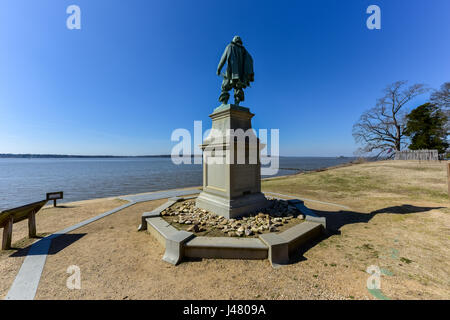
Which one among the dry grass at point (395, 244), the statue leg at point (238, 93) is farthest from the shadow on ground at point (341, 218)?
the statue leg at point (238, 93)

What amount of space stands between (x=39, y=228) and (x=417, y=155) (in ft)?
136

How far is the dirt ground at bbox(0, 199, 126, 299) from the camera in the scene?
139 inches

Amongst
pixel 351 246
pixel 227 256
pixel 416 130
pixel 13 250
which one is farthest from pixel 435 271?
pixel 416 130

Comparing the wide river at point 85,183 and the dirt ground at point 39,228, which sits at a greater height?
the dirt ground at point 39,228

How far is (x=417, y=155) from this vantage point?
82.9 feet

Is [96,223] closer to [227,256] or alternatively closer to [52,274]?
[52,274]

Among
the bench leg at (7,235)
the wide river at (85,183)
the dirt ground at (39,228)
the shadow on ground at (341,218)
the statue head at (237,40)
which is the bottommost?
the wide river at (85,183)

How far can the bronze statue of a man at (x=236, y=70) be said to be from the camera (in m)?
6.53

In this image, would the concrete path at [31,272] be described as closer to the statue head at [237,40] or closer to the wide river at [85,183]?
the statue head at [237,40]

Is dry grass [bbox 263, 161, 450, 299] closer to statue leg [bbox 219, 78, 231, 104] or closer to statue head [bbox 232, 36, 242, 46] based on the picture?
statue leg [bbox 219, 78, 231, 104]

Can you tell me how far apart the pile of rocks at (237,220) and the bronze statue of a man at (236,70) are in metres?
4.49

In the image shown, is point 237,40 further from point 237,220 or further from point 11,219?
point 11,219

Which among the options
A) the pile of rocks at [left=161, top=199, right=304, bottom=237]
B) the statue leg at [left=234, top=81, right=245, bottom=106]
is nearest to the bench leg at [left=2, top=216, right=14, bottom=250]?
the pile of rocks at [left=161, top=199, right=304, bottom=237]

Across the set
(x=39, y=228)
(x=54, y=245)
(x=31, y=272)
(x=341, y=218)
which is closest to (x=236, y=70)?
(x=341, y=218)
